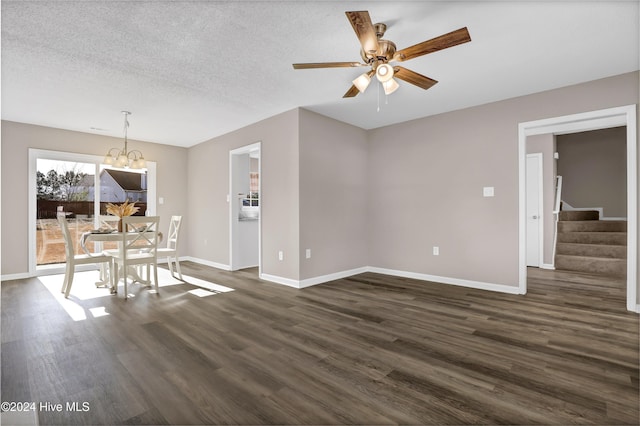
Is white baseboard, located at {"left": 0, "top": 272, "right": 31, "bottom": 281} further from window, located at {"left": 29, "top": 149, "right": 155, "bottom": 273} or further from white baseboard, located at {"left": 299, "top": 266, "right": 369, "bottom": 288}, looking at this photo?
white baseboard, located at {"left": 299, "top": 266, "right": 369, "bottom": 288}

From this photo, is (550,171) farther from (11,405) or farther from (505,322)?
(11,405)

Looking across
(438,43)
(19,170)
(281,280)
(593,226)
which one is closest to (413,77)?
(438,43)

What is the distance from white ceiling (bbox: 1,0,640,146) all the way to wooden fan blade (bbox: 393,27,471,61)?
299 millimetres

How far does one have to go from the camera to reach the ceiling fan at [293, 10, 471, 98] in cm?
195

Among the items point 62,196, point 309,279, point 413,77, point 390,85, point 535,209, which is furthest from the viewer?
point 535,209

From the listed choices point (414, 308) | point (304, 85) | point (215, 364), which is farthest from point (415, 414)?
point (304, 85)

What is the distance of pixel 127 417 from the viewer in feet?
5.01

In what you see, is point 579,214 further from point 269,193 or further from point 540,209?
point 269,193

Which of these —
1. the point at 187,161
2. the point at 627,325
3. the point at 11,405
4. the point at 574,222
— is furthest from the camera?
the point at 187,161

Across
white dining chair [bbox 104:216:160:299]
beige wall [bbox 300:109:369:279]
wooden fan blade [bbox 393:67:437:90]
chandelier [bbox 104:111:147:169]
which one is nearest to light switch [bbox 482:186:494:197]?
beige wall [bbox 300:109:369:279]

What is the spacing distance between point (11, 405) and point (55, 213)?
15.6 feet

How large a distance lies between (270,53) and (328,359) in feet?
8.62

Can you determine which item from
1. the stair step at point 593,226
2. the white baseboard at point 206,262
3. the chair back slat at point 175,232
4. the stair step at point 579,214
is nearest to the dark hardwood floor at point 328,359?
the chair back slat at point 175,232

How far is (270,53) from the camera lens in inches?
108
